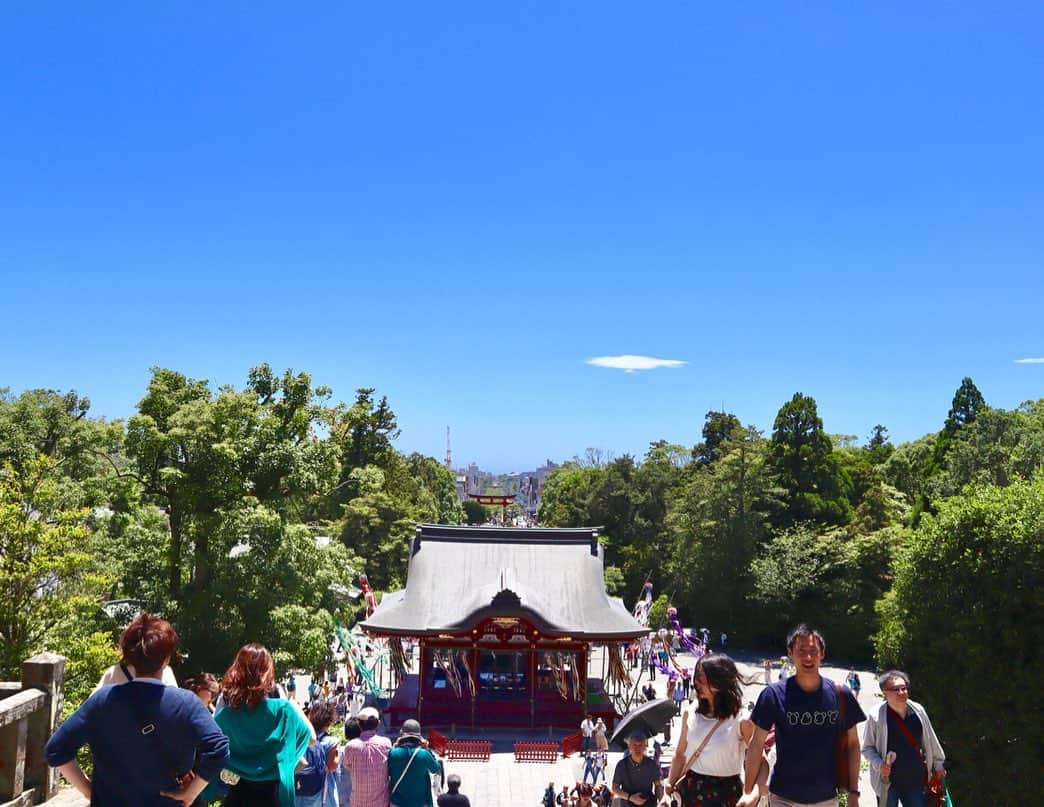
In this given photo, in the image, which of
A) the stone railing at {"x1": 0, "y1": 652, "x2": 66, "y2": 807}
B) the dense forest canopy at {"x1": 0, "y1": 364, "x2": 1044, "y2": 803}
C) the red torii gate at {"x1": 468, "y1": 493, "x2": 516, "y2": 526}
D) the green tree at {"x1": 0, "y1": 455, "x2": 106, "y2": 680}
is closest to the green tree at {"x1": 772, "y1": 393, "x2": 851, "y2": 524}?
the dense forest canopy at {"x1": 0, "y1": 364, "x2": 1044, "y2": 803}

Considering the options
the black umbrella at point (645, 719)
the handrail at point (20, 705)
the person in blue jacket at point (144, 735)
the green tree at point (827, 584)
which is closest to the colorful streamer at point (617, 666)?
the green tree at point (827, 584)

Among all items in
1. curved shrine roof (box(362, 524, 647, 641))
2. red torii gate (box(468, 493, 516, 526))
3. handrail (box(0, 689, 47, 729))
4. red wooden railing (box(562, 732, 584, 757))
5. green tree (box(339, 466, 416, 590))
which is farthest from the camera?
red torii gate (box(468, 493, 516, 526))

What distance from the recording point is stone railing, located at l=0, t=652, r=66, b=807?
19.1 feet

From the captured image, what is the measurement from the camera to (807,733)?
4.56m

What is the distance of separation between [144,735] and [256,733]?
872 mm

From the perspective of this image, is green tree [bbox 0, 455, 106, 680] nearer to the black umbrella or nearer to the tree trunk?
the tree trunk

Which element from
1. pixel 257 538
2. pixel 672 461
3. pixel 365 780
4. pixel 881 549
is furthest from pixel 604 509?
pixel 365 780

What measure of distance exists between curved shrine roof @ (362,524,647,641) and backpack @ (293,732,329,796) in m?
15.6

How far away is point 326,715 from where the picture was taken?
582 cm

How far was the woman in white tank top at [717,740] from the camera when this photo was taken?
4625 millimetres

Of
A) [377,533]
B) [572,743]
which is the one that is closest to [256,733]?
[572,743]

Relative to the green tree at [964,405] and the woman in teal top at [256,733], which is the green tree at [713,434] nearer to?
the green tree at [964,405]

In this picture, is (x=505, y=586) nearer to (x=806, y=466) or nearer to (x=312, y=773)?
(x=312, y=773)

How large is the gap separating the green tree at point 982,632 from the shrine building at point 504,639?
8.18 metres
